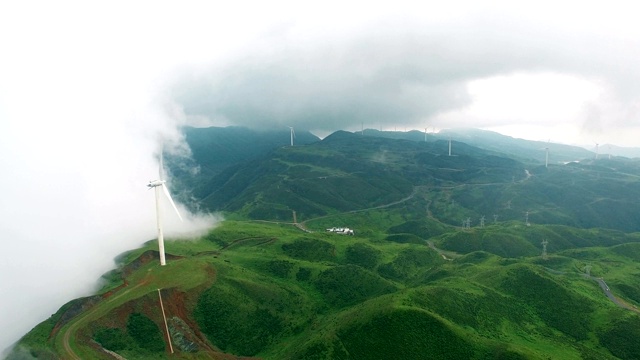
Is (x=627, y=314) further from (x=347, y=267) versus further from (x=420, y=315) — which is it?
(x=347, y=267)

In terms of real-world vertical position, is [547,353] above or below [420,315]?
below

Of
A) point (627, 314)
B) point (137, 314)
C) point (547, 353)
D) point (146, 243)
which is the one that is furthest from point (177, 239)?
point (627, 314)

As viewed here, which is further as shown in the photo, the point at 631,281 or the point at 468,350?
the point at 631,281

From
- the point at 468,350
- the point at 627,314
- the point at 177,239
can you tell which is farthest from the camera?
the point at 177,239

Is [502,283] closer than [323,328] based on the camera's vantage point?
No

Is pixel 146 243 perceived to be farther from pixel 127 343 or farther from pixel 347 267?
pixel 347 267

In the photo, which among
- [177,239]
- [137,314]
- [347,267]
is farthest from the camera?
[177,239]

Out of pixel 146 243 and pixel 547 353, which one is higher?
pixel 146 243

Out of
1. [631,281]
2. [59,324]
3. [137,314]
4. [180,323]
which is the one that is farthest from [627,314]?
[59,324]

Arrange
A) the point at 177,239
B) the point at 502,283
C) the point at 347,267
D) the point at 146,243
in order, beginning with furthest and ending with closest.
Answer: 1. the point at 177,239
2. the point at 146,243
3. the point at 347,267
4. the point at 502,283
